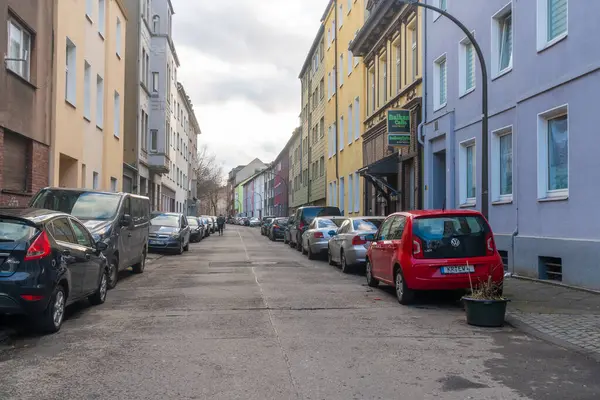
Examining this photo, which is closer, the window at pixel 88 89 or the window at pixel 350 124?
the window at pixel 88 89

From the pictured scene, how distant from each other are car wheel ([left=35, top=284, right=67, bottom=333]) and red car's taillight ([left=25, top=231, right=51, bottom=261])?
1.63 ft

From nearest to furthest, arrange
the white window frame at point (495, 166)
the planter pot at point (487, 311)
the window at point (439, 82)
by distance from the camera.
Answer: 1. the planter pot at point (487, 311)
2. the white window frame at point (495, 166)
3. the window at point (439, 82)

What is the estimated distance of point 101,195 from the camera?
1356 cm

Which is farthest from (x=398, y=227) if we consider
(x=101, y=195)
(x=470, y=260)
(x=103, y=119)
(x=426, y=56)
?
(x=103, y=119)

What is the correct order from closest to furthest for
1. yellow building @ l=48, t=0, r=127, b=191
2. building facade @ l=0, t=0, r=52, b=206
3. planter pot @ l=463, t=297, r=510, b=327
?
planter pot @ l=463, t=297, r=510, b=327
building facade @ l=0, t=0, r=52, b=206
yellow building @ l=48, t=0, r=127, b=191

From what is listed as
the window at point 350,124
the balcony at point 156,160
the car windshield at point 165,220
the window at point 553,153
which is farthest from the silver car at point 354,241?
the balcony at point 156,160

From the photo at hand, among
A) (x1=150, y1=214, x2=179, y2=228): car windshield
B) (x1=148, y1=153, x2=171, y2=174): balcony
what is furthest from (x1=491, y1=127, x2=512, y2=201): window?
(x1=148, y1=153, x2=171, y2=174): balcony

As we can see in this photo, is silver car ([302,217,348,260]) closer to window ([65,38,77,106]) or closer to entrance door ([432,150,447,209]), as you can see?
entrance door ([432,150,447,209])

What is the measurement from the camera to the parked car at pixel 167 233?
74.9ft

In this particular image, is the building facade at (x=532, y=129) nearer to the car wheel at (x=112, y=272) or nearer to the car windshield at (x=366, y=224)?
the car windshield at (x=366, y=224)

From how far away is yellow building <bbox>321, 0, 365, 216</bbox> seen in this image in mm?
32094

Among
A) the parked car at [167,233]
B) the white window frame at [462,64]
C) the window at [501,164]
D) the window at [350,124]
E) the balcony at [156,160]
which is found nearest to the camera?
the window at [501,164]

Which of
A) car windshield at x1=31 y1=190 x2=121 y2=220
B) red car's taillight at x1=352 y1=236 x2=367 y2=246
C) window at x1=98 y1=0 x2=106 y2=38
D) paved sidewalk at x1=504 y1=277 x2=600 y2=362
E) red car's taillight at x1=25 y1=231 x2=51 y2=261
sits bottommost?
paved sidewalk at x1=504 y1=277 x2=600 y2=362

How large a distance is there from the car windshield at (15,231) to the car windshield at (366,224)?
31.7 feet
